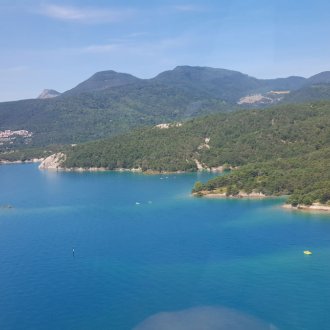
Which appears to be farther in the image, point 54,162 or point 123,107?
point 123,107

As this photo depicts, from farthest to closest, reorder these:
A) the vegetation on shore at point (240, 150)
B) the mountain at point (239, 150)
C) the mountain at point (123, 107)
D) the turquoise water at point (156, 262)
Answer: the mountain at point (123, 107), the mountain at point (239, 150), the vegetation on shore at point (240, 150), the turquoise water at point (156, 262)

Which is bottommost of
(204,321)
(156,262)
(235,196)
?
(204,321)

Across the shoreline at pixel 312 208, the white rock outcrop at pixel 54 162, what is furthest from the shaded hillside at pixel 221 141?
the shoreline at pixel 312 208

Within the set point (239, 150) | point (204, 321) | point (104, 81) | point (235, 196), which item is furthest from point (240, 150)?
point (104, 81)

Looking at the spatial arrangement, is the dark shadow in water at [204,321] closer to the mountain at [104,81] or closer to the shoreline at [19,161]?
the shoreline at [19,161]

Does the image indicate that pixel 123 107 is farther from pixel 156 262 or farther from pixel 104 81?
pixel 156 262

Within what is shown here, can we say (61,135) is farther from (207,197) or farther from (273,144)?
(207,197)
